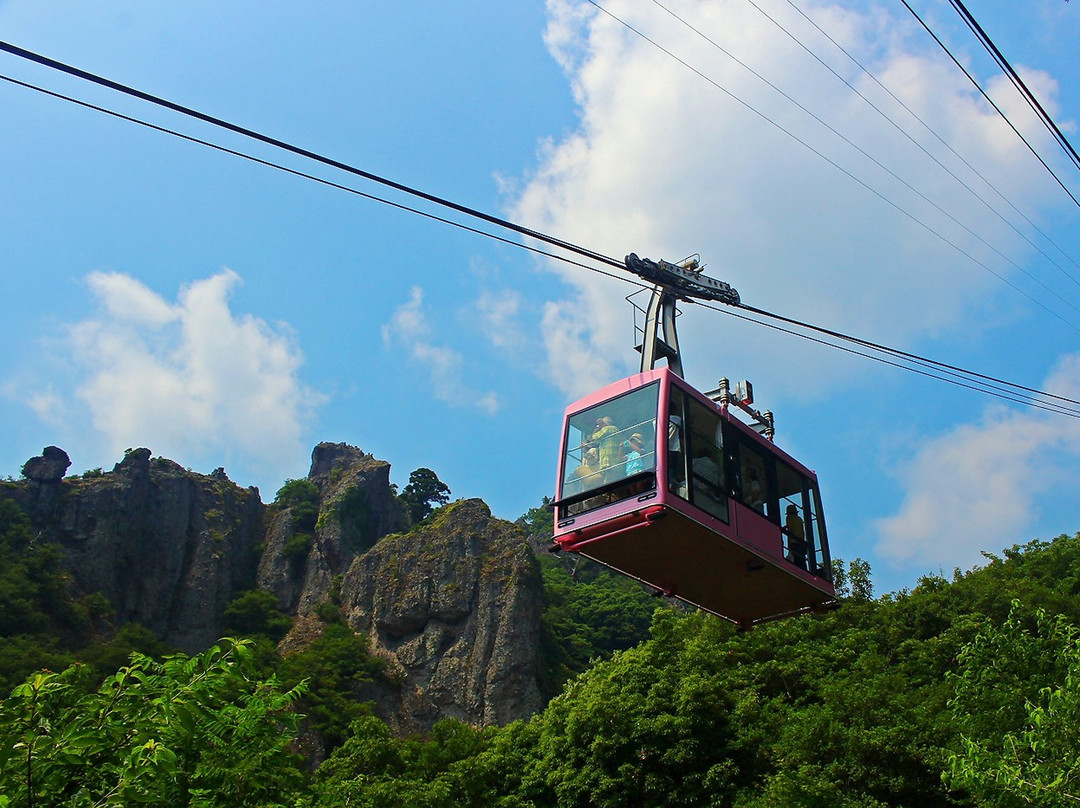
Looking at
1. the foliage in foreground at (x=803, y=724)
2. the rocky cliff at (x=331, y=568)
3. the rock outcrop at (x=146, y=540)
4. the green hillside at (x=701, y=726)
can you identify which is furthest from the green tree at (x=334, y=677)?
the foliage in foreground at (x=803, y=724)

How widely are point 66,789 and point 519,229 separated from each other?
20.7ft

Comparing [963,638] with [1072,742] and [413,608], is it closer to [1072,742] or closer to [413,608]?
[1072,742]

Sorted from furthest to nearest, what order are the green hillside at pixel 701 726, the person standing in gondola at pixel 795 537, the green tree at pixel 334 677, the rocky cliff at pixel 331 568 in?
the rocky cliff at pixel 331 568, the green tree at pixel 334 677, the person standing in gondola at pixel 795 537, the green hillside at pixel 701 726

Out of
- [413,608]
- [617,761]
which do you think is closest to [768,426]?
[617,761]

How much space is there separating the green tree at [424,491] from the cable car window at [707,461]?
3068 inches

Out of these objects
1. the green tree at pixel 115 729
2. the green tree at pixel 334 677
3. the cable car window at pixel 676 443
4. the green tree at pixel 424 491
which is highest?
the green tree at pixel 424 491

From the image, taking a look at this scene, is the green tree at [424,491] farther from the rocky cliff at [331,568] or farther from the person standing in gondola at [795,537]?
the person standing in gondola at [795,537]

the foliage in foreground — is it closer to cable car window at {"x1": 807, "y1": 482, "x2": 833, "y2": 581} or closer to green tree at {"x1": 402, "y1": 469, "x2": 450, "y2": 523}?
cable car window at {"x1": 807, "y1": 482, "x2": 833, "y2": 581}

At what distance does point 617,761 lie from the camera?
24.0 meters

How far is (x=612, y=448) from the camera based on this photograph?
12.8 metres

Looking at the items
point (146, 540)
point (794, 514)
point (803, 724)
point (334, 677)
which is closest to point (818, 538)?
point (794, 514)

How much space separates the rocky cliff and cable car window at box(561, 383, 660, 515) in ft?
145

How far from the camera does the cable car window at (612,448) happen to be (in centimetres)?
1230

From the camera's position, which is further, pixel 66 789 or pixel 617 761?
pixel 617 761
